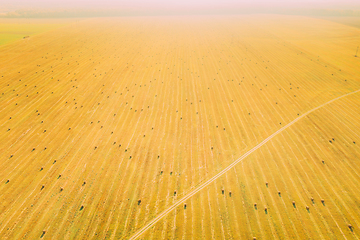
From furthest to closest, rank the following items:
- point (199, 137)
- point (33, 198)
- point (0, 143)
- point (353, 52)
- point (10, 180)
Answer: point (353, 52), point (199, 137), point (0, 143), point (10, 180), point (33, 198)

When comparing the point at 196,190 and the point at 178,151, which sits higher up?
the point at 178,151

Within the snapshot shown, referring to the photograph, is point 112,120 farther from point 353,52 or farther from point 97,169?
point 353,52

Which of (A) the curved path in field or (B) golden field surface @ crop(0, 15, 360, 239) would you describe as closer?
(A) the curved path in field

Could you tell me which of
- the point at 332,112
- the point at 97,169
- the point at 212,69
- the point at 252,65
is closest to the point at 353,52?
the point at 252,65

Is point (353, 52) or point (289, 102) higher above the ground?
point (353, 52)

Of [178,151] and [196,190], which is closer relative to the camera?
[196,190]

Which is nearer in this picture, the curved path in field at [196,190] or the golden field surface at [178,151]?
the curved path in field at [196,190]

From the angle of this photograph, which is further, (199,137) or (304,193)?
(199,137)

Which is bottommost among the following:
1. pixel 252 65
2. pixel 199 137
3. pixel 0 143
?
pixel 0 143
